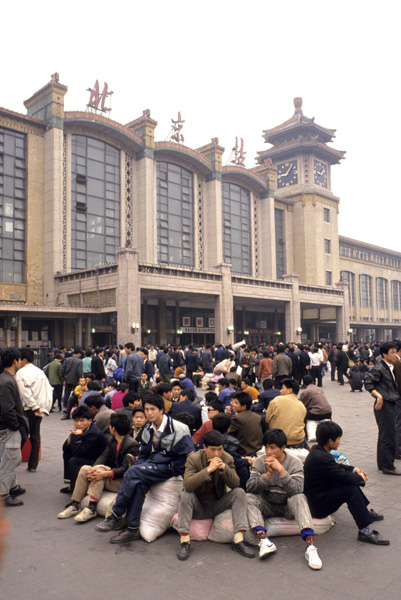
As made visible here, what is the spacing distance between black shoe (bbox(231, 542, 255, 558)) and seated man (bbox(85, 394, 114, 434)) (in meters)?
2.82

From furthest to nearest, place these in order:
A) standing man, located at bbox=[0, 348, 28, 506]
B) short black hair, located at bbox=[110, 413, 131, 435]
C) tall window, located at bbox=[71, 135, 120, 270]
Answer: tall window, located at bbox=[71, 135, 120, 270]
standing man, located at bbox=[0, 348, 28, 506]
short black hair, located at bbox=[110, 413, 131, 435]

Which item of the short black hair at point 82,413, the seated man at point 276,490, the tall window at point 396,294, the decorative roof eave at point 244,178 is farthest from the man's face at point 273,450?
the tall window at point 396,294

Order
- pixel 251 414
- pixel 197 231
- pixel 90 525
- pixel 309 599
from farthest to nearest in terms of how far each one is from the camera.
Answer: pixel 197 231 → pixel 251 414 → pixel 90 525 → pixel 309 599

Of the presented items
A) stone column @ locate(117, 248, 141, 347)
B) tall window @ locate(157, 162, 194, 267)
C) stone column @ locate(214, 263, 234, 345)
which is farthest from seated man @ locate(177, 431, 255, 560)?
tall window @ locate(157, 162, 194, 267)

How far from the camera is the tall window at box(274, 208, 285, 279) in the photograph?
48219 mm

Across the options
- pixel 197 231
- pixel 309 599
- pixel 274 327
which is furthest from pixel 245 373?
pixel 274 327

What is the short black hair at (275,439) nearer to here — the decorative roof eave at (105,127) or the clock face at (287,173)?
the decorative roof eave at (105,127)

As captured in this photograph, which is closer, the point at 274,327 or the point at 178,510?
the point at 178,510

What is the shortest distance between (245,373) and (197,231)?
25867 millimetres

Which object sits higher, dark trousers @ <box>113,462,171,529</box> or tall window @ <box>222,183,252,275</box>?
tall window @ <box>222,183,252,275</box>

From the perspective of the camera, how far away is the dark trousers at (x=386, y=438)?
720cm

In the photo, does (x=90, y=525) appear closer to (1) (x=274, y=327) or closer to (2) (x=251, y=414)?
(2) (x=251, y=414)

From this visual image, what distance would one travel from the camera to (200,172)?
40562 mm

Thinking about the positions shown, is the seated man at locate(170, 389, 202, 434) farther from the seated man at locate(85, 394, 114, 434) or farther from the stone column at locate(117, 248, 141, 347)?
the stone column at locate(117, 248, 141, 347)
